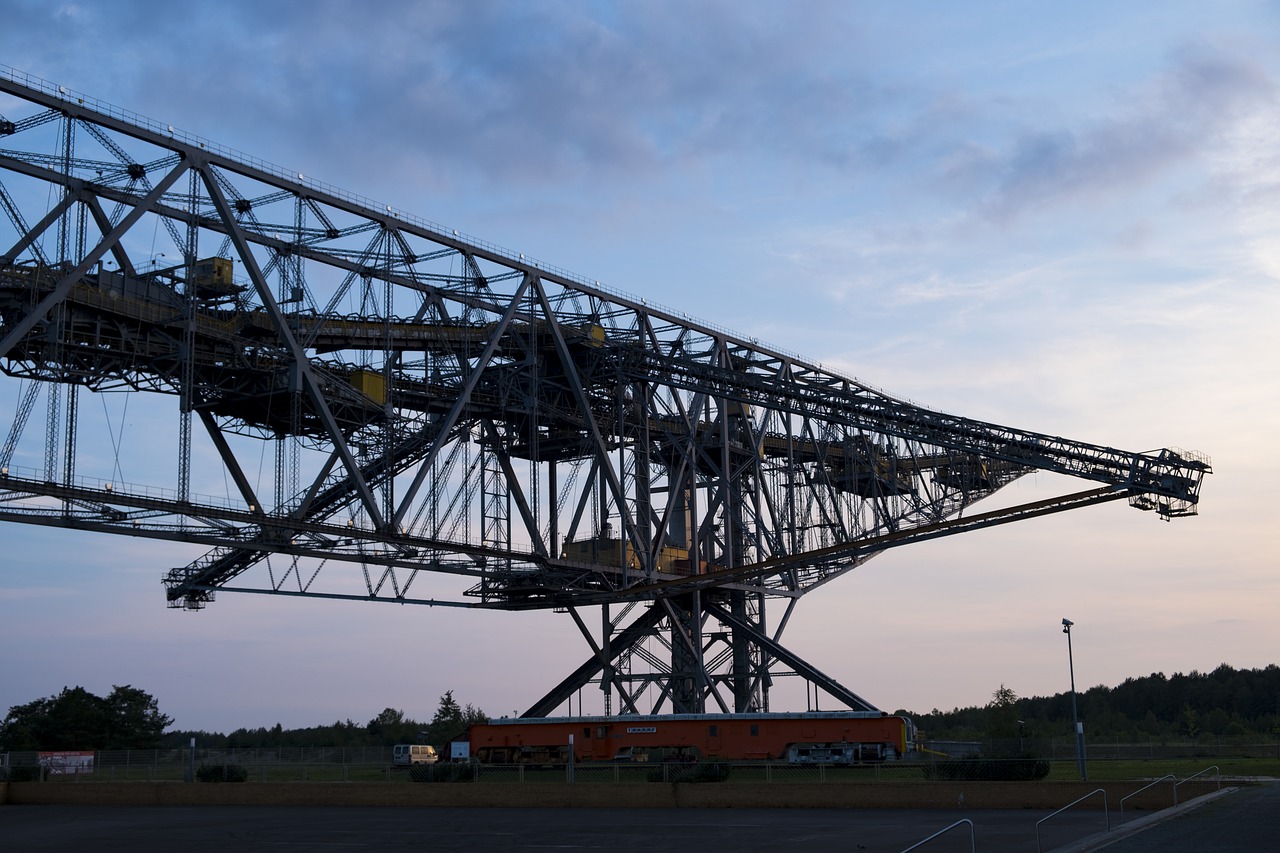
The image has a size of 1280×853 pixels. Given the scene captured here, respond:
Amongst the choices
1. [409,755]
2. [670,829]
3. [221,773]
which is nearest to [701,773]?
[670,829]

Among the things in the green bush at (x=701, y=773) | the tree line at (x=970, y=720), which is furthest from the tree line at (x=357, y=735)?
the green bush at (x=701, y=773)

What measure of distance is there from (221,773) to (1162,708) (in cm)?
10819

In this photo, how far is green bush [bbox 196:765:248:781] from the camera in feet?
169

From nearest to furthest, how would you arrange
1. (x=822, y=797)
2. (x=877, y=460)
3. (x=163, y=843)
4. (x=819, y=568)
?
(x=163, y=843) < (x=822, y=797) < (x=819, y=568) < (x=877, y=460)

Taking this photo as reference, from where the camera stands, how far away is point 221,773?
52.6 m

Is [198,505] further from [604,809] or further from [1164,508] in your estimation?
[1164,508]

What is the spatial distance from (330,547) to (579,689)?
22.4m

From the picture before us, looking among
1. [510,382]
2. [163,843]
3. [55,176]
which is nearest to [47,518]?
[55,176]

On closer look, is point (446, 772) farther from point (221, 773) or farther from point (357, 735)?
point (357, 735)

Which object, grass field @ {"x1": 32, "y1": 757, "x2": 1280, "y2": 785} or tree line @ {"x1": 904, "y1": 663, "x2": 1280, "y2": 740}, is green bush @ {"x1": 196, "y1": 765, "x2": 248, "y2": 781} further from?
tree line @ {"x1": 904, "y1": 663, "x2": 1280, "y2": 740}

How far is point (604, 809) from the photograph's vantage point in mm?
41219

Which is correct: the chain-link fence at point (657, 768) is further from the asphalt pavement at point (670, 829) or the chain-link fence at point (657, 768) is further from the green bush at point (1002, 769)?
the asphalt pavement at point (670, 829)

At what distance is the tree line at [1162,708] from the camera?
10738cm

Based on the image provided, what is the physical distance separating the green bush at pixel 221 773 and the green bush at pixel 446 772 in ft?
24.2
